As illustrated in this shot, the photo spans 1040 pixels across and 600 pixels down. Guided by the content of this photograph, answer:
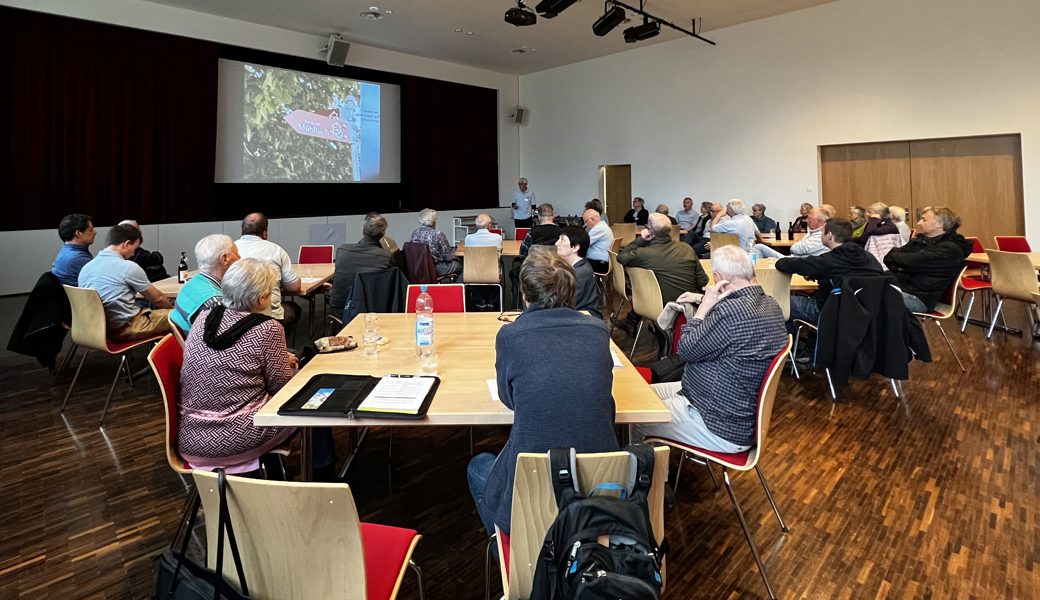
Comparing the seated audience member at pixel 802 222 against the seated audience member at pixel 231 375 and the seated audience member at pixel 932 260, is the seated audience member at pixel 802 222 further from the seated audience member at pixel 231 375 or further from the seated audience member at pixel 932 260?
the seated audience member at pixel 231 375

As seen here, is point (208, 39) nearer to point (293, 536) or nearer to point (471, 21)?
point (471, 21)

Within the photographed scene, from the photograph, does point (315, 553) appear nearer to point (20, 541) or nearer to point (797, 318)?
point (20, 541)

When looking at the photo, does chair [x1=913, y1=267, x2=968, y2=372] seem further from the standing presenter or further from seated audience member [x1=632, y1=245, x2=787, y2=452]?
the standing presenter

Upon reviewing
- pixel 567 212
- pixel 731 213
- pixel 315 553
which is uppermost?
pixel 567 212

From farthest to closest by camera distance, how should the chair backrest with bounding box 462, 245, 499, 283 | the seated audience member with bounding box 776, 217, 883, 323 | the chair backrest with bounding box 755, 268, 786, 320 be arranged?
1. the chair backrest with bounding box 462, 245, 499, 283
2. the chair backrest with bounding box 755, 268, 786, 320
3. the seated audience member with bounding box 776, 217, 883, 323

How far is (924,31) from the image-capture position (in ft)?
26.9

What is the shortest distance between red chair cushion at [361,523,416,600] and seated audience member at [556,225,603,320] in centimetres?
215

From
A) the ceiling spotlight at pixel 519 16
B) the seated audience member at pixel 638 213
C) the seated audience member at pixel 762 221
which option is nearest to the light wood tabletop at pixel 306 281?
the ceiling spotlight at pixel 519 16

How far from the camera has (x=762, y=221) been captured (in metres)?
9.43

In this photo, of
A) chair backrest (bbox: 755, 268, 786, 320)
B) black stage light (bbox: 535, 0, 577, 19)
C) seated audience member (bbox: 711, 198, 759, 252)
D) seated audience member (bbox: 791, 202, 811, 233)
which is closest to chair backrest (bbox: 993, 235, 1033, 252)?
seated audience member (bbox: 791, 202, 811, 233)

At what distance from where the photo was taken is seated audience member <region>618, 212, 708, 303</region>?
4543mm

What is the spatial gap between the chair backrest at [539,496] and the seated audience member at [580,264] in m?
2.18

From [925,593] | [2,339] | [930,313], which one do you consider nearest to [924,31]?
[930,313]

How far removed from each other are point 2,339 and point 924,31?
12.1 m
